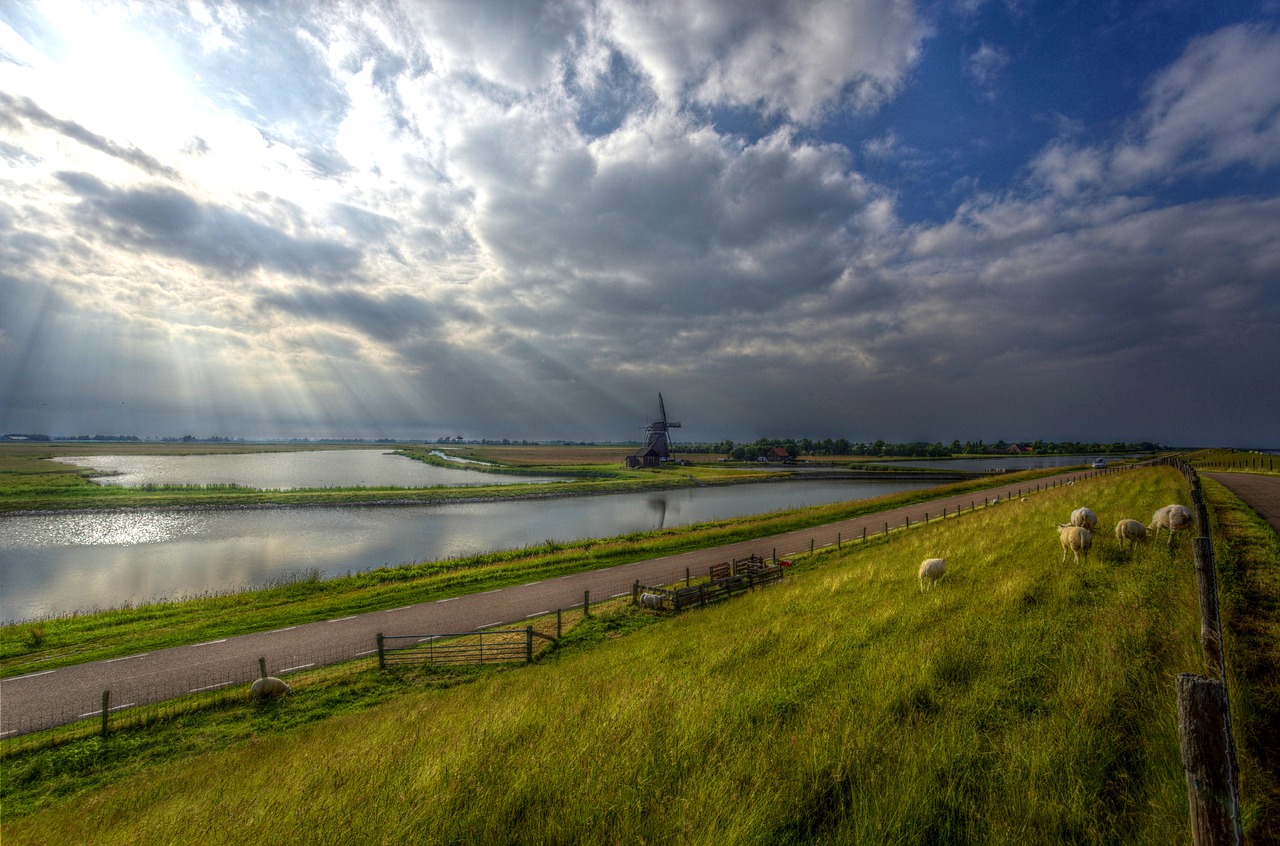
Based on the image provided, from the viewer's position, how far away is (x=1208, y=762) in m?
2.72

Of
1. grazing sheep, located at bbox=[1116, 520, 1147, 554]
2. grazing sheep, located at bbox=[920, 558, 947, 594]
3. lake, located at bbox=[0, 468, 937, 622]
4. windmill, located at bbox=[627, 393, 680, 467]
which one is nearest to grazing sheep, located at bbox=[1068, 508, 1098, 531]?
grazing sheep, located at bbox=[1116, 520, 1147, 554]

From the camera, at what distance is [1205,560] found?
5609mm

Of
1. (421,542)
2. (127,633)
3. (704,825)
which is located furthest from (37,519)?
(704,825)

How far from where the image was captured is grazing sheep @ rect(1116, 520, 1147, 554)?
1359cm

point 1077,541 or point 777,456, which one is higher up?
point 1077,541

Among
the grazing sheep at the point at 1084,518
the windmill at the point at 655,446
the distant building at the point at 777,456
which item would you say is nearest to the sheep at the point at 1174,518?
the grazing sheep at the point at 1084,518

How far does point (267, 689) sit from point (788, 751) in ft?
46.7

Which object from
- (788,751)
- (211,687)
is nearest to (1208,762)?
(788,751)

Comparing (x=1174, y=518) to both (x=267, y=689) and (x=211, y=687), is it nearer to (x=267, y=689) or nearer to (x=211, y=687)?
(x=267, y=689)

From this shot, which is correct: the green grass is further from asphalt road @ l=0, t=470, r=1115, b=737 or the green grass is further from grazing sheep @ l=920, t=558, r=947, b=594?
grazing sheep @ l=920, t=558, r=947, b=594

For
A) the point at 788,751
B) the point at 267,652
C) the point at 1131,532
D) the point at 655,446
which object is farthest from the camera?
the point at 655,446

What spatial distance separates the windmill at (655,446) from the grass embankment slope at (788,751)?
110215 millimetres

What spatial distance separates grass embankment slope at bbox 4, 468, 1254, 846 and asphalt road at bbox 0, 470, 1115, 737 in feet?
17.2

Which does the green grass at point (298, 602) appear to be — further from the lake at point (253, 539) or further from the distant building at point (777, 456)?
the distant building at point (777, 456)
